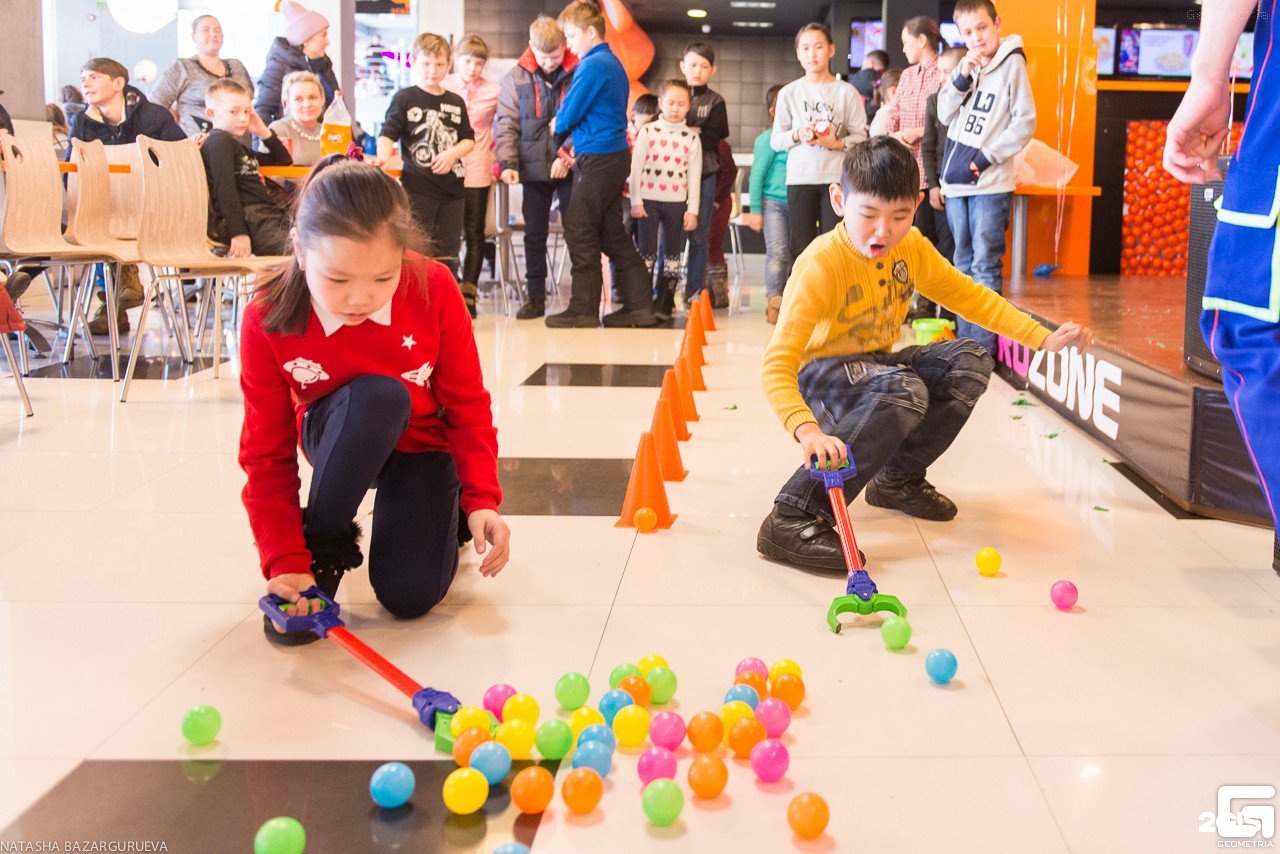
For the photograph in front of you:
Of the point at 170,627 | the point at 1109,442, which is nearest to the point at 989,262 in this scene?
the point at 1109,442

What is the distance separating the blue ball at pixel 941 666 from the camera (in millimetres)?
1774

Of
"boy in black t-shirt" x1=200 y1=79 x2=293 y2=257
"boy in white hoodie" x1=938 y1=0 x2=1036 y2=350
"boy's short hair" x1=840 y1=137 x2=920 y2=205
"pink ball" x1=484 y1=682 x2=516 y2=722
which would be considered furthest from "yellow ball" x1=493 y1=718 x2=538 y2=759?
"boy in black t-shirt" x1=200 y1=79 x2=293 y2=257


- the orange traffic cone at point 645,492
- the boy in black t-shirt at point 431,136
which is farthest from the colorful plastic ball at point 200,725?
the boy in black t-shirt at point 431,136

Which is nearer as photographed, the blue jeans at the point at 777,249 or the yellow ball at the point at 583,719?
the yellow ball at the point at 583,719

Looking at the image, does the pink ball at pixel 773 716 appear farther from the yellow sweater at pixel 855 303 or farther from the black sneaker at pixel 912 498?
the black sneaker at pixel 912 498

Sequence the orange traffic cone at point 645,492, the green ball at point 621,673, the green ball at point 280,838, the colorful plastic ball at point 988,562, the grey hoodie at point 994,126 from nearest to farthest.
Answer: the green ball at point 280,838, the green ball at point 621,673, the colorful plastic ball at point 988,562, the orange traffic cone at point 645,492, the grey hoodie at point 994,126

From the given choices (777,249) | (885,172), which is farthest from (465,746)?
(777,249)

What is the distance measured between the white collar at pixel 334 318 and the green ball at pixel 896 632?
3.13 feet

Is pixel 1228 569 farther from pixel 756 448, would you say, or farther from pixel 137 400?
pixel 137 400

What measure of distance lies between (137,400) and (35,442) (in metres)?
0.68

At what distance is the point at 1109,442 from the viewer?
3.30 metres

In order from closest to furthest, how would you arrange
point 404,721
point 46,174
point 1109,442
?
1. point 404,721
2. point 1109,442
3. point 46,174

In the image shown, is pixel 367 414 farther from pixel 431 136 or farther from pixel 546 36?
pixel 546 36

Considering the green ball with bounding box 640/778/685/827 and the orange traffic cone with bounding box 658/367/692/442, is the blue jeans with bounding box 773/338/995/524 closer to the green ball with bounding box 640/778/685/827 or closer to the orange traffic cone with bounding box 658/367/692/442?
the orange traffic cone with bounding box 658/367/692/442
